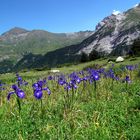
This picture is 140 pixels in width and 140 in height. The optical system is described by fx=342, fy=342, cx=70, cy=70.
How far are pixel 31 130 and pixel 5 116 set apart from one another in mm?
2083

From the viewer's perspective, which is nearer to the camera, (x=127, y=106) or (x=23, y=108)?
(x=127, y=106)

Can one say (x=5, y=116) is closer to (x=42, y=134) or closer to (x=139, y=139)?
(x=42, y=134)

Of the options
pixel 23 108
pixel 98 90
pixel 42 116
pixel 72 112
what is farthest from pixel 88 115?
pixel 98 90

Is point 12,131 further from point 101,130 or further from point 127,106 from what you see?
point 127,106

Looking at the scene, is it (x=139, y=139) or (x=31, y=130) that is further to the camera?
(x=31, y=130)

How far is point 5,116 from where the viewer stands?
30.7 feet

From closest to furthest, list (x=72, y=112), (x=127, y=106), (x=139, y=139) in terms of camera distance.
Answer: (x=139, y=139)
(x=72, y=112)
(x=127, y=106)

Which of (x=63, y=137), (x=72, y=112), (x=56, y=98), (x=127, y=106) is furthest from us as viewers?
(x=56, y=98)

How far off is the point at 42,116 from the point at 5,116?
141 centimetres

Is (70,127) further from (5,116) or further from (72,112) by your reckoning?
(5,116)

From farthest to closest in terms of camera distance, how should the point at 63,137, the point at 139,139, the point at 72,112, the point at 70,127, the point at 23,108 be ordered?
the point at 23,108 → the point at 72,112 → the point at 70,127 → the point at 63,137 → the point at 139,139

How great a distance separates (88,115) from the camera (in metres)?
8.45

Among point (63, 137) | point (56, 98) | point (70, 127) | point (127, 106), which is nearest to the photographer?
point (63, 137)

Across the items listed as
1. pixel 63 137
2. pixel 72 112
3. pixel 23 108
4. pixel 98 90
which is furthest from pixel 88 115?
pixel 98 90
